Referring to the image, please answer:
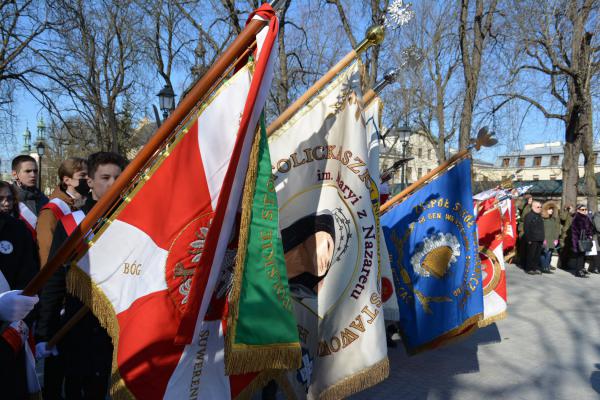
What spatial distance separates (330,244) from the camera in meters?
3.54

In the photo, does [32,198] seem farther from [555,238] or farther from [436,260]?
[555,238]

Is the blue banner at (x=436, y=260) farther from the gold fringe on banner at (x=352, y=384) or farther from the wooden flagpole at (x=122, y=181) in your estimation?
the wooden flagpole at (x=122, y=181)

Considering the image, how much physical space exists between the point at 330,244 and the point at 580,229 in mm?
11659

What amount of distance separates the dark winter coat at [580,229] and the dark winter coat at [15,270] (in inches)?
513

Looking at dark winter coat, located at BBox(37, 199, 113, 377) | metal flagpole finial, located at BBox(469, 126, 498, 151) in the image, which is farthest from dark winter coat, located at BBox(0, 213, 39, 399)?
metal flagpole finial, located at BBox(469, 126, 498, 151)

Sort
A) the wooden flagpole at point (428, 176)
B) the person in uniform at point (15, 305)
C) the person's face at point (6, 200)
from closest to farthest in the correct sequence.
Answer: the person in uniform at point (15, 305) → the person's face at point (6, 200) → the wooden flagpole at point (428, 176)

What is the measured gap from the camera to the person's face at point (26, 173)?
5.25 metres

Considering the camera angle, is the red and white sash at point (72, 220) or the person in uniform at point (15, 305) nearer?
the person in uniform at point (15, 305)

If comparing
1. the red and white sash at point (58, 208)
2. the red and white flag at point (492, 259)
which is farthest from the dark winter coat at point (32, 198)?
the red and white flag at point (492, 259)

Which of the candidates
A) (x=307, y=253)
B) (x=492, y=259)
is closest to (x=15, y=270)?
(x=307, y=253)

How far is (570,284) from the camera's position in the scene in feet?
39.5

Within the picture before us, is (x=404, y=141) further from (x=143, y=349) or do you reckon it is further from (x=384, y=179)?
(x=143, y=349)

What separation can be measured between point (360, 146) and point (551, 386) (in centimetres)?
346

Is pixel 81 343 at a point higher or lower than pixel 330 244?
lower
